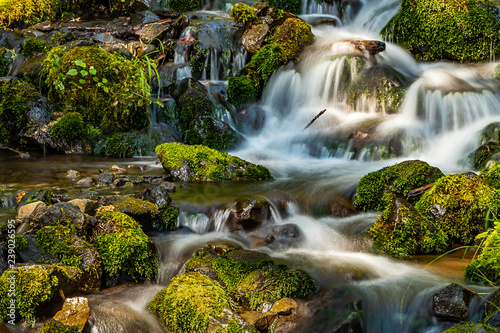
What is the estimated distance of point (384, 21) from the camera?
12.9 meters

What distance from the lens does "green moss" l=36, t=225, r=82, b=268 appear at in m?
4.20

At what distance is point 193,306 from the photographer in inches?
145

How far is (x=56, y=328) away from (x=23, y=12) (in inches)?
517

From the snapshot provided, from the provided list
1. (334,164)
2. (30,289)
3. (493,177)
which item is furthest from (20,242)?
(334,164)

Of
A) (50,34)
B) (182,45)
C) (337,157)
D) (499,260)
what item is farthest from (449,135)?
(50,34)

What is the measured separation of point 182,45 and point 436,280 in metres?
9.69

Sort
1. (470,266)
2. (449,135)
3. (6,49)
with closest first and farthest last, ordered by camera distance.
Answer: (470,266)
(449,135)
(6,49)

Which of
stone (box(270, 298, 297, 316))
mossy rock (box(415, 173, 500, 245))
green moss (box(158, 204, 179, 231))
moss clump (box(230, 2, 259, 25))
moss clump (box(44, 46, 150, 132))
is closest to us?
stone (box(270, 298, 297, 316))

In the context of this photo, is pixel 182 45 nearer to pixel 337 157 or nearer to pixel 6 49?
pixel 6 49

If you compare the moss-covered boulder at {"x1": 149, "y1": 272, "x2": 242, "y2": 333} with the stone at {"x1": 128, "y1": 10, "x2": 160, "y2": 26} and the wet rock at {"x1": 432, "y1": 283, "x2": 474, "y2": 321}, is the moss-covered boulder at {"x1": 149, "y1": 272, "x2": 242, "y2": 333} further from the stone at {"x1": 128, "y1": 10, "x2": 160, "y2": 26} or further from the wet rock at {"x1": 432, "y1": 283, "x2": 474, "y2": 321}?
the stone at {"x1": 128, "y1": 10, "x2": 160, "y2": 26}

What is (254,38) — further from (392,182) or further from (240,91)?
(392,182)

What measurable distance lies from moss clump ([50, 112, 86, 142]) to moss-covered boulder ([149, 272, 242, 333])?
6.42m

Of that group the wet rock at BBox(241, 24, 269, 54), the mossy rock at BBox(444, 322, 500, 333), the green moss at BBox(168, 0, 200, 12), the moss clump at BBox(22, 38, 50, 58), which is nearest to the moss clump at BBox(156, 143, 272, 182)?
the mossy rock at BBox(444, 322, 500, 333)

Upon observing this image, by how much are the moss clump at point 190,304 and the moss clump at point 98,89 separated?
20.3 ft
